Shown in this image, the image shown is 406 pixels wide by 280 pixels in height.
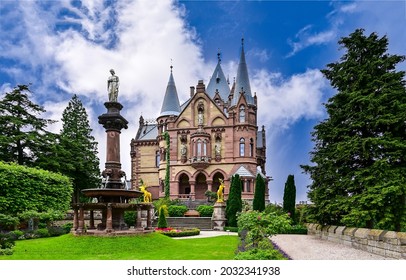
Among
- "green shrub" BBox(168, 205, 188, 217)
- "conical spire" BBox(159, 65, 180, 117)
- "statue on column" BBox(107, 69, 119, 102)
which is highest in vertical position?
"conical spire" BBox(159, 65, 180, 117)

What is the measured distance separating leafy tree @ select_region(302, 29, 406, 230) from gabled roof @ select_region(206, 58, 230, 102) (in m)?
35.8

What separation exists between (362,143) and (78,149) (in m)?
32.8

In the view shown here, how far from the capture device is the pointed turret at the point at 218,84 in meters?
58.1

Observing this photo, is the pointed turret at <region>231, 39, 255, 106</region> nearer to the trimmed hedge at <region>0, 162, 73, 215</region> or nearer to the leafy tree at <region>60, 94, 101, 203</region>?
the leafy tree at <region>60, 94, 101, 203</region>

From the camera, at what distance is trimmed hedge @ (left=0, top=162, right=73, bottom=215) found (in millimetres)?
25984

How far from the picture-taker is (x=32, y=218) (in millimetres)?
26453

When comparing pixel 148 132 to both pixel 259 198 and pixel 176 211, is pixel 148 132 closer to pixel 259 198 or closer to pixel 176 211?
pixel 176 211

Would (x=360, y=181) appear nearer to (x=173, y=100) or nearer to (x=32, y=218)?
(x=32, y=218)

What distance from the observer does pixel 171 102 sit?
57.1 metres

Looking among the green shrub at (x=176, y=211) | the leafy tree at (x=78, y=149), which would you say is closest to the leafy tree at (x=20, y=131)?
the leafy tree at (x=78, y=149)

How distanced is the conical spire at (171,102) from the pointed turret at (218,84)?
534 centimetres

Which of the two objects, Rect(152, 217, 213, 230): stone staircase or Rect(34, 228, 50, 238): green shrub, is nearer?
Rect(34, 228, 50, 238): green shrub

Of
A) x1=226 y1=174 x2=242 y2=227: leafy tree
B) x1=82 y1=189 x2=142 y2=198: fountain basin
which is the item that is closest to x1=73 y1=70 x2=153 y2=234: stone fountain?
x1=82 y1=189 x2=142 y2=198: fountain basin

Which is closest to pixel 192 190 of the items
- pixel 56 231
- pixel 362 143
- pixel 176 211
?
pixel 176 211
